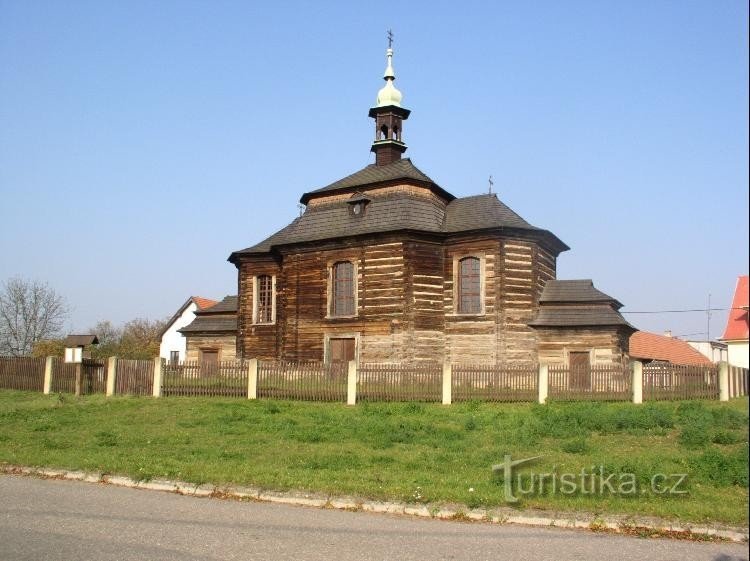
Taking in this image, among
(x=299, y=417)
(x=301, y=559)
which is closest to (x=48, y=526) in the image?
(x=301, y=559)

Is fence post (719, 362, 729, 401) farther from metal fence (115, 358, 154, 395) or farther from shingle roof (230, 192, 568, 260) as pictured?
metal fence (115, 358, 154, 395)

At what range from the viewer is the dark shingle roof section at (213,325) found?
135 feet

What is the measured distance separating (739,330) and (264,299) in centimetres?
3558

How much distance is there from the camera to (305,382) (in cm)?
2392

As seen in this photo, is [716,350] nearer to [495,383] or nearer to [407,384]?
[495,383]

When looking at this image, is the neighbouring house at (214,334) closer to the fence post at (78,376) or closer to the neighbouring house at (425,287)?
the neighbouring house at (425,287)

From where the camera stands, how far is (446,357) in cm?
3131

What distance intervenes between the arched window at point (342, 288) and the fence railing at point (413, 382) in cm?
851

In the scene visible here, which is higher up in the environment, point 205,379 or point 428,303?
point 428,303

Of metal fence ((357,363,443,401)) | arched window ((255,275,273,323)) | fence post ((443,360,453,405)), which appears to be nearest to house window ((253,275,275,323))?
arched window ((255,275,273,323))

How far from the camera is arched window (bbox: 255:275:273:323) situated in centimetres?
3712

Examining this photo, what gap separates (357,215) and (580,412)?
18609 mm

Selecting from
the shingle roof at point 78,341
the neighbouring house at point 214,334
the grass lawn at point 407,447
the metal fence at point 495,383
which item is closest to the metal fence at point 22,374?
the shingle roof at point 78,341

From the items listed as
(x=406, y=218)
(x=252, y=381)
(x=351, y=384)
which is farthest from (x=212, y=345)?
(x=351, y=384)
